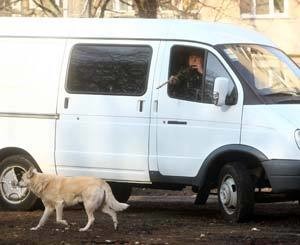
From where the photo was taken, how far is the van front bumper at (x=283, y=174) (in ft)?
29.6

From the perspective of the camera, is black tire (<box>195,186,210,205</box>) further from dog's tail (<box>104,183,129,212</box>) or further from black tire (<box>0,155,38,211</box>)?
black tire (<box>0,155,38,211</box>)

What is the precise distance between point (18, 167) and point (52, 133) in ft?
2.37

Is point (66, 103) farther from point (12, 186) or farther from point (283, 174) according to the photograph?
point (283, 174)

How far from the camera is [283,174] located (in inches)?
356

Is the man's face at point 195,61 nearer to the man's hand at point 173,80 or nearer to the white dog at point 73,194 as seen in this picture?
the man's hand at point 173,80

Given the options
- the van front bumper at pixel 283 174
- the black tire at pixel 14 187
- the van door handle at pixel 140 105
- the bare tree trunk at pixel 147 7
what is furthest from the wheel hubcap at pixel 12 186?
the bare tree trunk at pixel 147 7

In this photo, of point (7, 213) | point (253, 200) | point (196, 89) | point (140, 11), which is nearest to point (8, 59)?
point (7, 213)

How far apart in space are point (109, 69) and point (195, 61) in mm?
1149

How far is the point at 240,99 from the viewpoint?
30.8 feet

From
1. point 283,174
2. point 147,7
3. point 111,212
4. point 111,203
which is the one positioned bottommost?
point 111,212

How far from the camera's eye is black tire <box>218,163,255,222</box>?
926cm

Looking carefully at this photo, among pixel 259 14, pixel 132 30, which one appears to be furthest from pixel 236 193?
pixel 259 14

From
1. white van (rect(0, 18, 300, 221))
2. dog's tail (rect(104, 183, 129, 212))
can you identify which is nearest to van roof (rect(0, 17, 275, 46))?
white van (rect(0, 18, 300, 221))

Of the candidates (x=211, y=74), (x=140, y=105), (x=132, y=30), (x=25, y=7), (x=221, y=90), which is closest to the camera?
(x=221, y=90)
